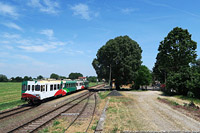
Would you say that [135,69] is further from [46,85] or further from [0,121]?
[0,121]

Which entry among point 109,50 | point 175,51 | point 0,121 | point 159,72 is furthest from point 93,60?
point 0,121

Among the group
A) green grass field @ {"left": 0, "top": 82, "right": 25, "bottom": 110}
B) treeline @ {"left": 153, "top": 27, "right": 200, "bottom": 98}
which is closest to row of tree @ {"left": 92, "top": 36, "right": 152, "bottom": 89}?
treeline @ {"left": 153, "top": 27, "right": 200, "bottom": 98}

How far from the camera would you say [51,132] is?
10102mm

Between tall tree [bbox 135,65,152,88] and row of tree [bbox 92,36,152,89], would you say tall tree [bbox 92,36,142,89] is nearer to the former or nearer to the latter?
row of tree [bbox 92,36,152,89]

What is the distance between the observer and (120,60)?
150ft

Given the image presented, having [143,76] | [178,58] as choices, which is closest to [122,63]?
[143,76]

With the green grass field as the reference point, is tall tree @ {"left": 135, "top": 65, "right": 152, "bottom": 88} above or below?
above

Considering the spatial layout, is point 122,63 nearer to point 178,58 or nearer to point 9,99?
point 178,58

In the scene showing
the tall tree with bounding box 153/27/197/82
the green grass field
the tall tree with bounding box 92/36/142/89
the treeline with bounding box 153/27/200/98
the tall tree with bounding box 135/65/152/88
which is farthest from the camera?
the tall tree with bounding box 135/65/152/88

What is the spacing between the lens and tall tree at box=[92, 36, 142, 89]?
45656 millimetres

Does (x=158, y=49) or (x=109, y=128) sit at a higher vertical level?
(x=158, y=49)

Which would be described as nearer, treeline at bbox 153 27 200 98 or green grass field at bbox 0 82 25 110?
green grass field at bbox 0 82 25 110

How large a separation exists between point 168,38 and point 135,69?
1167 cm

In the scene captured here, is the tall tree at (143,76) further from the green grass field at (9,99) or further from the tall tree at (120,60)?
the green grass field at (9,99)
